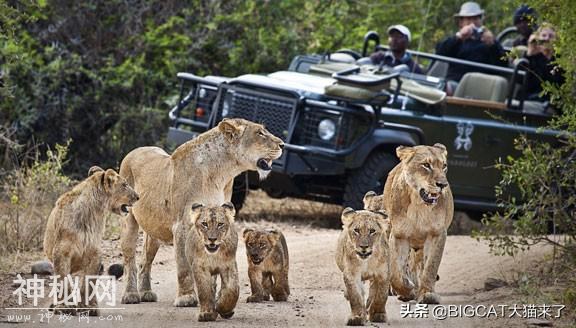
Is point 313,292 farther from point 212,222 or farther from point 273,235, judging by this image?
point 212,222

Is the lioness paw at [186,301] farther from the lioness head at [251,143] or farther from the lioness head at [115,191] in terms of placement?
the lioness head at [251,143]

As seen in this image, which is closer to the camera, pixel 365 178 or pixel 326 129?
pixel 326 129

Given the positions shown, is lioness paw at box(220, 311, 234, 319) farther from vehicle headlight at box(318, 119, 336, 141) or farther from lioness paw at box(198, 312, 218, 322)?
vehicle headlight at box(318, 119, 336, 141)

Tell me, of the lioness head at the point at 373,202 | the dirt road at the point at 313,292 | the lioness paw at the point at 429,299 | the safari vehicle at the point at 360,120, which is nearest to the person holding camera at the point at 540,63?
the safari vehicle at the point at 360,120

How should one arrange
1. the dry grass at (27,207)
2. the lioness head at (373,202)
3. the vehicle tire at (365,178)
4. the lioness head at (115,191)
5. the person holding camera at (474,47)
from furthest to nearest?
the person holding camera at (474,47), the vehicle tire at (365,178), the dry grass at (27,207), the lioness head at (373,202), the lioness head at (115,191)

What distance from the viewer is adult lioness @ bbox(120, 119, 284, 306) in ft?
30.5

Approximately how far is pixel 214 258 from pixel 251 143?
4.16ft

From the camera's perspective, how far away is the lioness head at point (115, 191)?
9.00 m

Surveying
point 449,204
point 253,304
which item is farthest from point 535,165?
point 253,304

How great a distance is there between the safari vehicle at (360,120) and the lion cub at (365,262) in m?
4.89

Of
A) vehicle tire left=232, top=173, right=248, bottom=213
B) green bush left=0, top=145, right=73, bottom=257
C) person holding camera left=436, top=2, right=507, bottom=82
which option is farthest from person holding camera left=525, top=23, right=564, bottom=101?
green bush left=0, top=145, right=73, bottom=257

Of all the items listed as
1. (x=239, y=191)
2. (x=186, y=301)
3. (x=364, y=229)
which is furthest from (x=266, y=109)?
(x=364, y=229)

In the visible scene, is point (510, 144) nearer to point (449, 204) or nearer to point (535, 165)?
point (535, 165)

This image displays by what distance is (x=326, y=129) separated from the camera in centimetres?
1412
